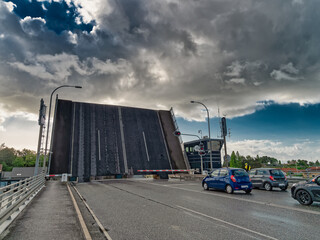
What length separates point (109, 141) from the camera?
2805 cm

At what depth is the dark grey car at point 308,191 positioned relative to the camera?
825cm

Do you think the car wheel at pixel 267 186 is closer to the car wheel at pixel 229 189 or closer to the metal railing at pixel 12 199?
the car wheel at pixel 229 189

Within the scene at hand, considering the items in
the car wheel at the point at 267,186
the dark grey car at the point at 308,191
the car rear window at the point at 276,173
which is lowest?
the car wheel at the point at 267,186

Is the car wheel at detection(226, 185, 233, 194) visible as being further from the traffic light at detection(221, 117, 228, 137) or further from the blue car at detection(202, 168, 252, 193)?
the traffic light at detection(221, 117, 228, 137)

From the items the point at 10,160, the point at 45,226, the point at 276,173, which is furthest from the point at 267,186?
the point at 10,160

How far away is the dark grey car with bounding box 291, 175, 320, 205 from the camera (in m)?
8.25

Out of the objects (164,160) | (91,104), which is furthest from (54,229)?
(91,104)

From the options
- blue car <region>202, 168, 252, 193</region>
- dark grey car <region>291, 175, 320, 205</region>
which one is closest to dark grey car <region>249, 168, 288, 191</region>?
blue car <region>202, 168, 252, 193</region>

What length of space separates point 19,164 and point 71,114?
88123mm

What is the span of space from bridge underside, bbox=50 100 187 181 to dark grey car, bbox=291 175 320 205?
2071cm

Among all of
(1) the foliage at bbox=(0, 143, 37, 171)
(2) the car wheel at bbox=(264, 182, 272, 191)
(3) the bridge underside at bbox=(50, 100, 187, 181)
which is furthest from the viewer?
(1) the foliage at bbox=(0, 143, 37, 171)

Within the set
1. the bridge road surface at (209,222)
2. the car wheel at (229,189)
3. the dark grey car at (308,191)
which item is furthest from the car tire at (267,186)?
the bridge road surface at (209,222)

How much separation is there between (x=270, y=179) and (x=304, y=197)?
556 centimetres

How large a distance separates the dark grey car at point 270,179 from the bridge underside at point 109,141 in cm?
1569
